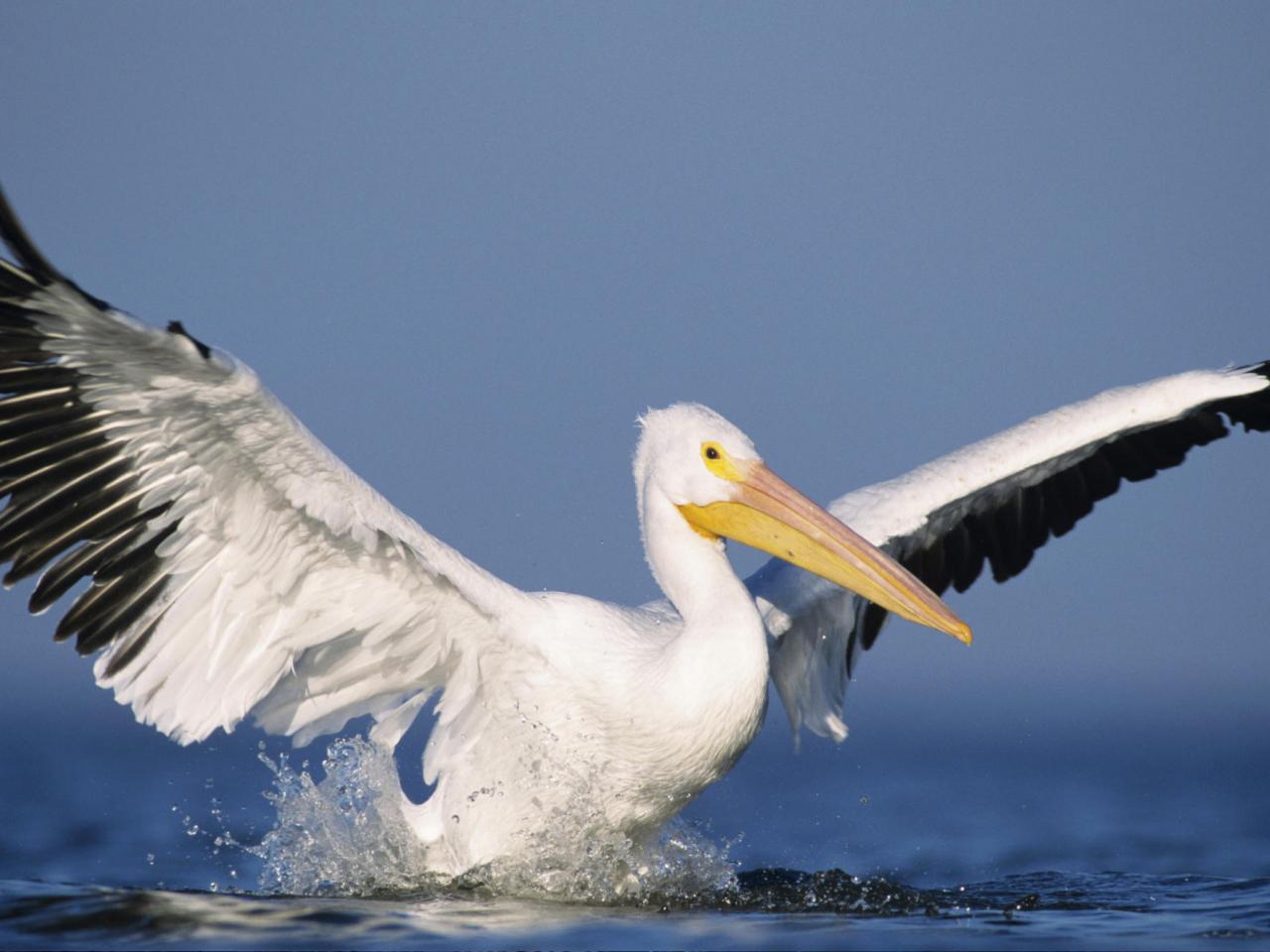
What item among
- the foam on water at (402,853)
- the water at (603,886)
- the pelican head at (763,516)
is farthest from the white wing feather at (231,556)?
the pelican head at (763,516)

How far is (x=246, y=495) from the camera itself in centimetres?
672

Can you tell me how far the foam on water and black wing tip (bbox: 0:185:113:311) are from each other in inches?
95.5

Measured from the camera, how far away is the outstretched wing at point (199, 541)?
630cm

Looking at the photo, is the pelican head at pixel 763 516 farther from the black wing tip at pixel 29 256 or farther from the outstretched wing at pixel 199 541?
the black wing tip at pixel 29 256

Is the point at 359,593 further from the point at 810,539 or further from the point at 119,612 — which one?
the point at 810,539

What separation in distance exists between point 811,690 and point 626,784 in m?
1.82

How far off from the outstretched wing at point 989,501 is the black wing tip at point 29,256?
11.7ft

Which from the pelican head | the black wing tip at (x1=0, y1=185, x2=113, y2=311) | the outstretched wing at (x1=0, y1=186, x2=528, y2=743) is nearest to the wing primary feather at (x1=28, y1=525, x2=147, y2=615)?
the outstretched wing at (x1=0, y1=186, x2=528, y2=743)

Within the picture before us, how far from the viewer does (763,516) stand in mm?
7344

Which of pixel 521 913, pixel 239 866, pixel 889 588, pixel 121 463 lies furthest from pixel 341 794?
pixel 239 866

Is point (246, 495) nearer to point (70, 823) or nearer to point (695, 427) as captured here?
point (695, 427)

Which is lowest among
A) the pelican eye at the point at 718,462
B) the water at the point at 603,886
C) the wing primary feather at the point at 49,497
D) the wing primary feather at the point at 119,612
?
the water at the point at 603,886

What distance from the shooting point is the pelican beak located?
723cm

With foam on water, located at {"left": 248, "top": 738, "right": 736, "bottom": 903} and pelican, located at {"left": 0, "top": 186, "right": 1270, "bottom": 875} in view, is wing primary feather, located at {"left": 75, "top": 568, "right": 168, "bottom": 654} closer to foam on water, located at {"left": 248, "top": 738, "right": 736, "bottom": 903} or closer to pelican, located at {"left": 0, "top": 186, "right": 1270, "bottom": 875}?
pelican, located at {"left": 0, "top": 186, "right": 1270, "bottom": 875}
